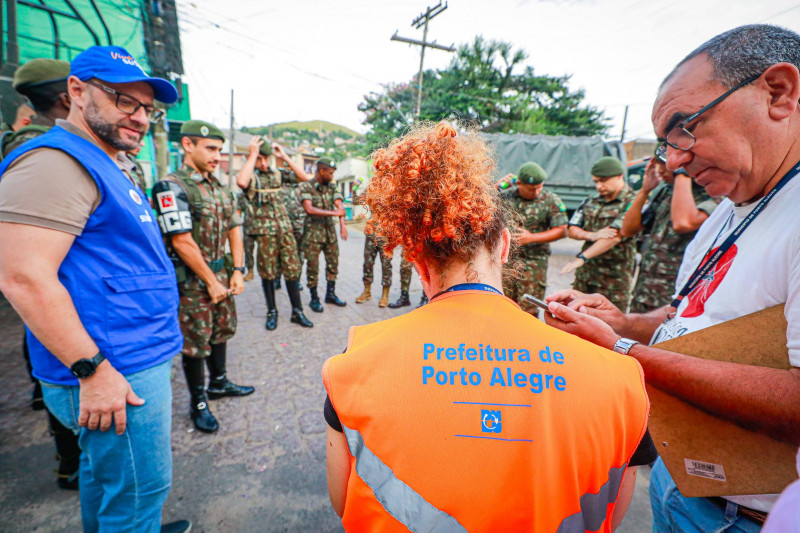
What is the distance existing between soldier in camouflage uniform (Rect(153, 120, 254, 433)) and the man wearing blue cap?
92 centimetres

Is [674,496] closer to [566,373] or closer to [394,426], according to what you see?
[566,373]

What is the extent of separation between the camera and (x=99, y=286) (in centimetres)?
146

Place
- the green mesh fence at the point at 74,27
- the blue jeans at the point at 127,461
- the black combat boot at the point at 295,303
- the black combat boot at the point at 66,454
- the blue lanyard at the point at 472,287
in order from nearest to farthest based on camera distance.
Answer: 1. the blue lanyard at the point at 472,287
2. the blue jeans at the point at 127,461
3. the black combat boot at the point at 66,454
4. the black combat boot at the point at 295,303
5. the green mesh fence at the point at 74,27

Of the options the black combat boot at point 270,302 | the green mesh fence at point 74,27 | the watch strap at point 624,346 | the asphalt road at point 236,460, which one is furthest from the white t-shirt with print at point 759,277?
the green mesh fence at point 74,27

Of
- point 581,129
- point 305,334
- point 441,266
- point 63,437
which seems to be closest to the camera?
point 441,266

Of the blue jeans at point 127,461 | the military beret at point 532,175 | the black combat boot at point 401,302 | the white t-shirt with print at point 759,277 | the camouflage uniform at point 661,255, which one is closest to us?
the white t-shirt with print at point 759,277

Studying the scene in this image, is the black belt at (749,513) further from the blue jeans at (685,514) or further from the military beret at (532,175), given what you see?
the military beret at (532,175)

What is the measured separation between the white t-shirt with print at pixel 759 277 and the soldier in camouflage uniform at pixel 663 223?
1901mm

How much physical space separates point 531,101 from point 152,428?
27.8 metres

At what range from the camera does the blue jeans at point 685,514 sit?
3.58 feet

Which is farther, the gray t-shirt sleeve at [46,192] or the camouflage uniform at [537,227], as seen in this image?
the camouflage uniform at [537,227]

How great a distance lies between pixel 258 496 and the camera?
237cm

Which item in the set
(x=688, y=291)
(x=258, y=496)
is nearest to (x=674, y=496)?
(x=688, y=291)

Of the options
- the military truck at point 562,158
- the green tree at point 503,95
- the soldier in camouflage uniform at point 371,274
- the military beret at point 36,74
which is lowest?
the soldier in camouflage uniform at point 371,274
